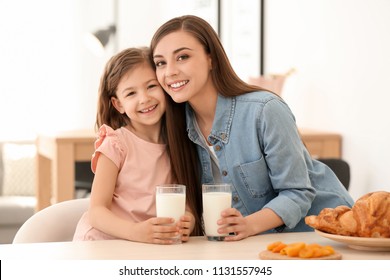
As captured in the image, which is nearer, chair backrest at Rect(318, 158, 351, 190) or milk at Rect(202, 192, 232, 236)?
milk at Rect(202, 192, 232, 236)

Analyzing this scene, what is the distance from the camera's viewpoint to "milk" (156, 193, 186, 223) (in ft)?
5.00

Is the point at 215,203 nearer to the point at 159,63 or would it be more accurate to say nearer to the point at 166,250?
the point at 166,250

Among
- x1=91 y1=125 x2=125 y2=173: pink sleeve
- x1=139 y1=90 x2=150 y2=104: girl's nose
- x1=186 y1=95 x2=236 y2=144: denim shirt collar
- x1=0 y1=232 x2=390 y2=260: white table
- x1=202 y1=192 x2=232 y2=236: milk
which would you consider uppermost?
x1=139 y1=90 x2=150 y2=104: girl's nose

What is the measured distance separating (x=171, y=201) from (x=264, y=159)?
382 mm

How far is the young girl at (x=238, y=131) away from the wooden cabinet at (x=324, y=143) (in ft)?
5.03

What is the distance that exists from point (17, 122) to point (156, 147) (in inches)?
202

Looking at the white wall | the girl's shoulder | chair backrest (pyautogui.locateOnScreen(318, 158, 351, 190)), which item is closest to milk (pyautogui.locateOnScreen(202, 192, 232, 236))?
the girl's shoulder

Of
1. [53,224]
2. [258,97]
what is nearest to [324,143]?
[258,97]

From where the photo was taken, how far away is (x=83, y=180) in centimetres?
460

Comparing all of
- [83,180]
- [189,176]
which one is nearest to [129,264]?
[189,176]

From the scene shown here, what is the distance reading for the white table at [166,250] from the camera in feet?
4.38

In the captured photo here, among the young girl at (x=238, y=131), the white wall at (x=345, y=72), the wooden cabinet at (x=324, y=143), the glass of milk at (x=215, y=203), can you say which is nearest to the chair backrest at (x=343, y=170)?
the white wall at (x=345, y=72)

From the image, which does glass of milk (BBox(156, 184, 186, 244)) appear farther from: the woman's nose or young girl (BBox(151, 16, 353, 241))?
the woman's nose

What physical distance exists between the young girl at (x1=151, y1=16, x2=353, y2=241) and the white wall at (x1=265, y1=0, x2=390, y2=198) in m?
1.15
